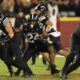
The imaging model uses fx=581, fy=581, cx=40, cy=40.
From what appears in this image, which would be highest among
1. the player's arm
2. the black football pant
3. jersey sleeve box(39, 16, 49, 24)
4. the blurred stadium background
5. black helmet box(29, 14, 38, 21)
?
the player's arm

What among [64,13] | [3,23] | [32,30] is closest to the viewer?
[3,23]

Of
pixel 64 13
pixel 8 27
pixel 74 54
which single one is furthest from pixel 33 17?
pixel 64 13

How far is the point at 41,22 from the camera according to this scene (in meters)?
13.9

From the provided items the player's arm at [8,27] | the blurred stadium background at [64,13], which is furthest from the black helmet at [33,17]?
the blurred stadium background at [64,13]

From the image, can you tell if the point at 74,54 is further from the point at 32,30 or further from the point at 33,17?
the point at 33,17

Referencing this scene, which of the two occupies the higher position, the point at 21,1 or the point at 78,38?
the point at 78,38

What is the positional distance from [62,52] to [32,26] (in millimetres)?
1989

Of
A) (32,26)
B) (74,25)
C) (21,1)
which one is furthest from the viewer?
(74,25)

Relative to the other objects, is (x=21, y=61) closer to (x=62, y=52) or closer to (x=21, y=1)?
(x=62, y=52)

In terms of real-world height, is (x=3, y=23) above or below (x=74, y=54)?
above

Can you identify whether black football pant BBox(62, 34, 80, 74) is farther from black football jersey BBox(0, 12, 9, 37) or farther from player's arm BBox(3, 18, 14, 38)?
black football jersey BBox(0, 12, 9, 37)

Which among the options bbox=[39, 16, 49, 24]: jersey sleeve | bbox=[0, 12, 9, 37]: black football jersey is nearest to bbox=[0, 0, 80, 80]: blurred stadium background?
bbox=[39, 16, 49, 24]: jersey sleeve

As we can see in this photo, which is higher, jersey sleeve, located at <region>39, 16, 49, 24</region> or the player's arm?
the player's arm

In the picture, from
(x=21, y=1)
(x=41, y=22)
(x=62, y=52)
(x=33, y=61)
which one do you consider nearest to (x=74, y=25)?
(x=21, y=1)
